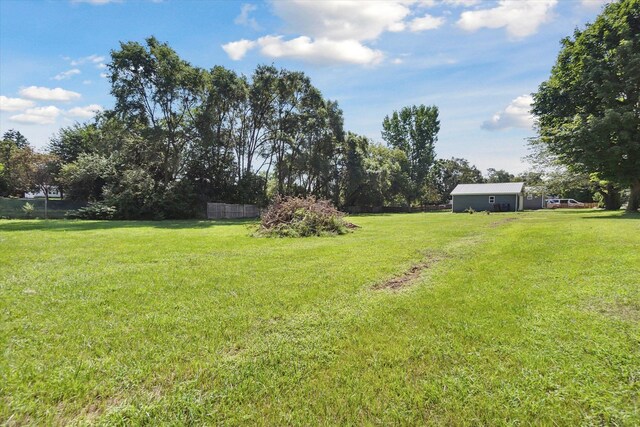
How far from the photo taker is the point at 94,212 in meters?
21.9

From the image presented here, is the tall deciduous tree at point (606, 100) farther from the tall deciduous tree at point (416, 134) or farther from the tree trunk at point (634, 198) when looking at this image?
the tall deciduous tree at point (416, 134)

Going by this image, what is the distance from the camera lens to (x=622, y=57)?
18.9 meters

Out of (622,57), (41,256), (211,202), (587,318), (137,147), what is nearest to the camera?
(587,318)

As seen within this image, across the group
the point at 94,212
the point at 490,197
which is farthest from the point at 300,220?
the point at 490,197

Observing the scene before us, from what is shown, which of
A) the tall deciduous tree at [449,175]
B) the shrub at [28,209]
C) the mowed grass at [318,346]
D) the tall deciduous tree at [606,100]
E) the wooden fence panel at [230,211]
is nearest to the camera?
the mowed grass at [318,346]

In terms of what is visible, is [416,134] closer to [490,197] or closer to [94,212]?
[490,197]

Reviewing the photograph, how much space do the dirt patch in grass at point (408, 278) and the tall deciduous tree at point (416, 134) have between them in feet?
149

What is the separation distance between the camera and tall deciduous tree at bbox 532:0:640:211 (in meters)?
18.3

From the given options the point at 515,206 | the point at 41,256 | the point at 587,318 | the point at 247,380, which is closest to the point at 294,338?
the point at 247,380

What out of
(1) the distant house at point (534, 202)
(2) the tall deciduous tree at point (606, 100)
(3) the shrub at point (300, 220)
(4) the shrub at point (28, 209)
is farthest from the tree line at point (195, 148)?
(1) the distant house at point (534, 202)

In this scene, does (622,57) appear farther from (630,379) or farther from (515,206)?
(630,379)

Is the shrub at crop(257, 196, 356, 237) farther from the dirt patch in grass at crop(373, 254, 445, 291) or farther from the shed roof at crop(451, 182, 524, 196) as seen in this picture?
the shed roof at crop(451, 182, 524, 196)

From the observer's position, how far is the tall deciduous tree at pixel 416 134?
52281mm

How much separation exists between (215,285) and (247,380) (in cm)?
279
